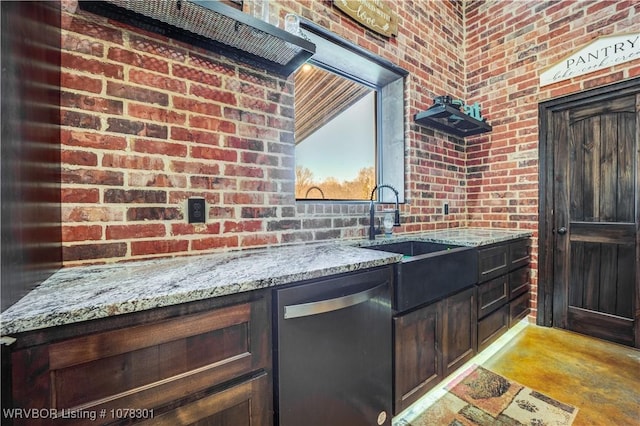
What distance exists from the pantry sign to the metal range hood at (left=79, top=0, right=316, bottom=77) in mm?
2502

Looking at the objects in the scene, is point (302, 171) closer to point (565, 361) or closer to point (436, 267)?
point (436, 267)

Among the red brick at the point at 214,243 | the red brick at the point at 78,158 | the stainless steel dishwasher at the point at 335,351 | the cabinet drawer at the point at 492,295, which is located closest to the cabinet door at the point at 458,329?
the cabinet drawer at the point at 492,295

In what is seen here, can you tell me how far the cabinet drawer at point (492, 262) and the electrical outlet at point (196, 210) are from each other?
1.82m

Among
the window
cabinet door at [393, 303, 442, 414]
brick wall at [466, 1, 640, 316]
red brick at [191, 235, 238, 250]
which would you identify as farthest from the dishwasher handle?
brick wall at [466, 1, 640, 316]

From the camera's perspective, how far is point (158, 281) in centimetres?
87

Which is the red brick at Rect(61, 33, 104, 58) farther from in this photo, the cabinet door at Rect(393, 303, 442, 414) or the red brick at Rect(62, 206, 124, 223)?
the cabinet door at Rect(393, 303, 442, 414)

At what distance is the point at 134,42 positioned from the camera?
125cm

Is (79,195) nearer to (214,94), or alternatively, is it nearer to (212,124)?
(212,124)

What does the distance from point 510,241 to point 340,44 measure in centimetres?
211

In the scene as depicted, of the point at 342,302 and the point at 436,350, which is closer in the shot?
the point at 342,302

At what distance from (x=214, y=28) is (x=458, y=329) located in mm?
2200

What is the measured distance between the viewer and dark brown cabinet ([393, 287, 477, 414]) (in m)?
1.39

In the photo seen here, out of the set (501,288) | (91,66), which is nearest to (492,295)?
(501,288)

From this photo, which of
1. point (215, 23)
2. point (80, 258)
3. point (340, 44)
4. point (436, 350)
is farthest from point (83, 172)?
point (436, 350)
